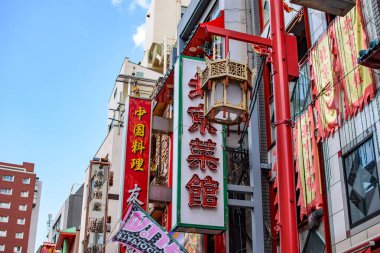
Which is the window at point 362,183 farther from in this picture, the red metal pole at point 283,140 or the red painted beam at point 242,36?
the red painted beam at point 242,36

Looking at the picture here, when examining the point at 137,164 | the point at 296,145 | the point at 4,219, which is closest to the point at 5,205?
the point at 4,219

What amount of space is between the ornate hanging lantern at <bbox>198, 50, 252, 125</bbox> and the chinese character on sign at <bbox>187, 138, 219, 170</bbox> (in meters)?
6.86

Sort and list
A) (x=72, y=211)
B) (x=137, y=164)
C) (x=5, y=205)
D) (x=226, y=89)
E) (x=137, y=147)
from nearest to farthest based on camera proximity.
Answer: (x=226, y=89)
(x=137, y=164)
(x=137, y=147)
(x=72, y=211)
(x=5, y=205)

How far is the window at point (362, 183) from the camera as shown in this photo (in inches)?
456

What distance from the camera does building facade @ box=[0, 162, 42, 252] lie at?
99500 mm

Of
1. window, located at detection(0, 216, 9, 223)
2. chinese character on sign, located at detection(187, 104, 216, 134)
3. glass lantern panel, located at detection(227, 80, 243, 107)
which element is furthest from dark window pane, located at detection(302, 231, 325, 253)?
window, located at detection(0, 216, 9, 223)

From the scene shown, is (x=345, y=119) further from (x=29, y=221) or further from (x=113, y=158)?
(x=29, y=221)

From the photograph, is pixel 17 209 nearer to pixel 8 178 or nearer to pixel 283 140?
pixel 8 178

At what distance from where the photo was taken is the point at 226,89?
9.72 m

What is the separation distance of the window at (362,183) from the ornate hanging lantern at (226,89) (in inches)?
132

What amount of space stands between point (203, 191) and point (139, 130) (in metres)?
4.45

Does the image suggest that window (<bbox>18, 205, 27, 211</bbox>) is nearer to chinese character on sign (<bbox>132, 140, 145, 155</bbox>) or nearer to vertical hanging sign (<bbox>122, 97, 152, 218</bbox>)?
vertical hanging sign (<bbox>122, 97, 152, 218</bbox>)

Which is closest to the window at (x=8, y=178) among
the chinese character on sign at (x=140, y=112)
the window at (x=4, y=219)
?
the window at (x=4, y=219)

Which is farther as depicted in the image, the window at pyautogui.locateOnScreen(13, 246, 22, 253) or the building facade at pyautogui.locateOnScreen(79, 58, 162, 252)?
the window at pyautogui.locateOnScreen(13, 246, 22, 253)
